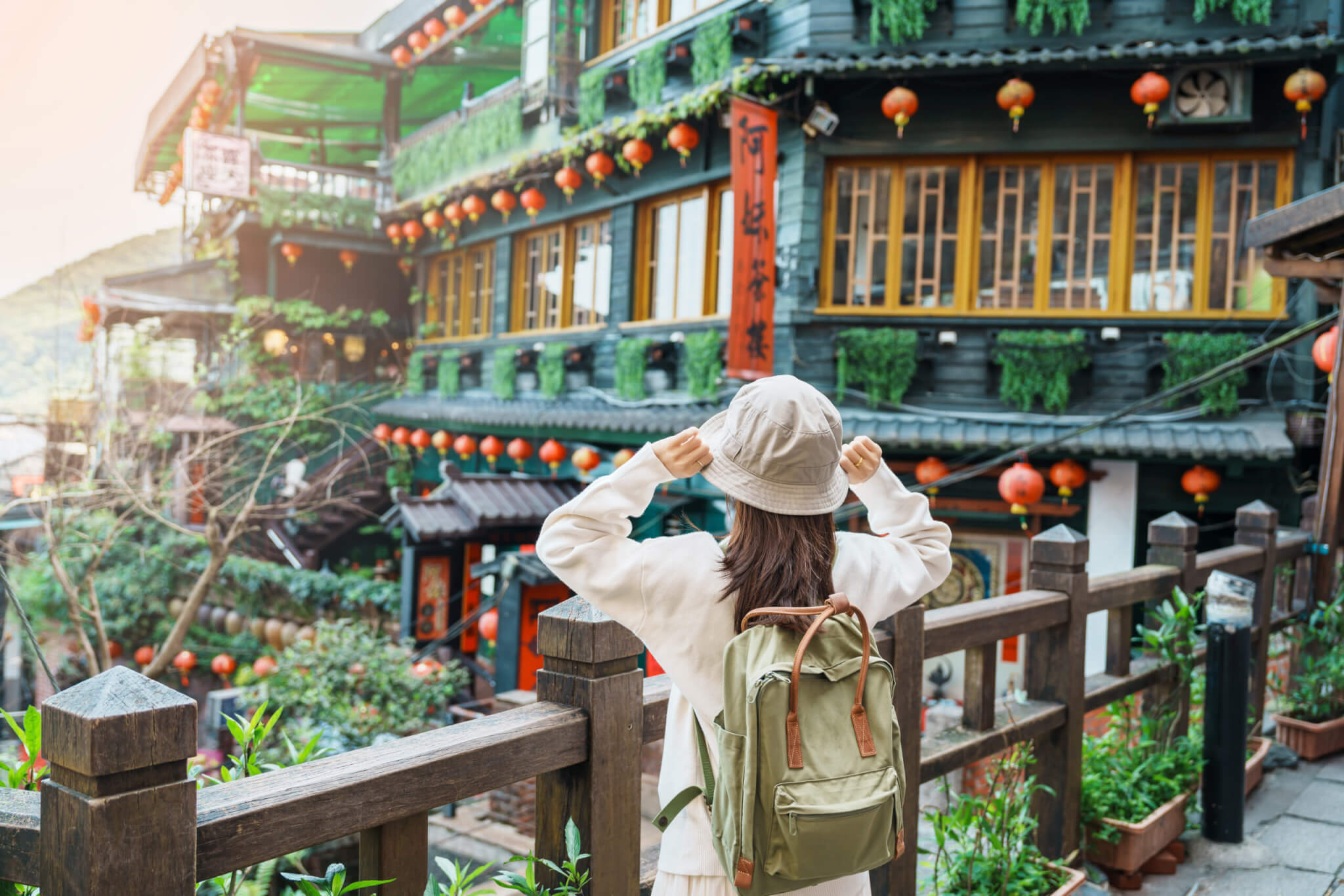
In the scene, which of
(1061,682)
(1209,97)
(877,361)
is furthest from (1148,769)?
(1209,97)

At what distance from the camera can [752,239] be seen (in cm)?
908

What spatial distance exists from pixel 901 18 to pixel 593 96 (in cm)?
402

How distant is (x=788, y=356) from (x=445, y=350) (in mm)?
7469

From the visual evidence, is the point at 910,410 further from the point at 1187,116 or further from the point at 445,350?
the point at 445,350

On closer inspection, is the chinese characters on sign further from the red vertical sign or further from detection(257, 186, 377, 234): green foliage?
the red vertical sign

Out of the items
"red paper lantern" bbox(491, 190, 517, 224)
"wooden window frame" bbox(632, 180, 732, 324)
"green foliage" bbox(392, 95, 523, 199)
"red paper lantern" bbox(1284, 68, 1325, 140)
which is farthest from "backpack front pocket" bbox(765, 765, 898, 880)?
"green foliage" bbox(392, 95, 523, 199)

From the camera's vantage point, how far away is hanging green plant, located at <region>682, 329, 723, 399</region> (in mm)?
10125

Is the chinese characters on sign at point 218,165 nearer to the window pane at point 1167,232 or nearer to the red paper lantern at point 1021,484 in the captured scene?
the red paper lantern at point 1021,484

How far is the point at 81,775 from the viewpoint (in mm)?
1299

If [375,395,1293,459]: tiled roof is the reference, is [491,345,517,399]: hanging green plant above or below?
above

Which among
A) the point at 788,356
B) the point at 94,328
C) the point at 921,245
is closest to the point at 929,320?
the point at 921,245

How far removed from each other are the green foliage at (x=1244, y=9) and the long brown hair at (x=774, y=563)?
8.80 meters

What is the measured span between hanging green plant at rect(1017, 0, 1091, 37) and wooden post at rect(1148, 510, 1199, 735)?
5.94 metres

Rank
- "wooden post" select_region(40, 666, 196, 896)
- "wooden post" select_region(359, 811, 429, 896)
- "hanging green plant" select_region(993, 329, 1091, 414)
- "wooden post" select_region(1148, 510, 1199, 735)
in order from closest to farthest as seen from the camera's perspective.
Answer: "wooden post" select_region(40, 666, 196, 896) → "wooden post" select_region(359, 811, 429, 896) → "wooden post" select_region(1148, 510, 1199, 735) → "hanging green plant" select_region(993, 329, 1091, 414)
